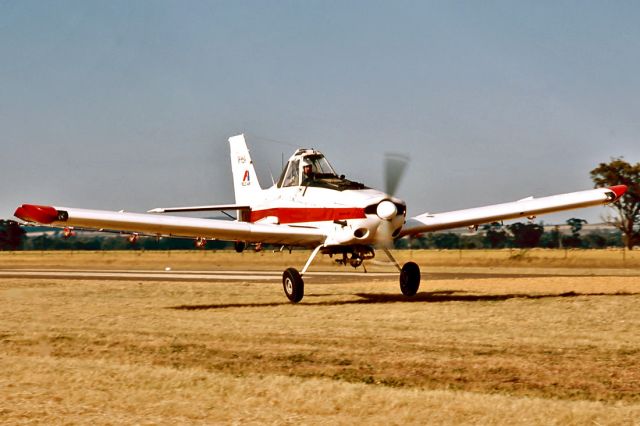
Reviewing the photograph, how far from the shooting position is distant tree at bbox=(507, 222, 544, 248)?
153 meters

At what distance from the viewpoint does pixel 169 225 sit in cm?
2167

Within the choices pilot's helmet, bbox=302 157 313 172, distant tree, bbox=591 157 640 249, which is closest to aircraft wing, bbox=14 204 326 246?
pilot's helmet, bbox=302 157 313 172

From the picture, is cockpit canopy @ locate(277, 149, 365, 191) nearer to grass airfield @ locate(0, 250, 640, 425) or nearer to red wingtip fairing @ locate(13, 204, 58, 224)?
grass airfield @ locate(0, 250, 640, 425)

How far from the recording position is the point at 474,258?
200ft

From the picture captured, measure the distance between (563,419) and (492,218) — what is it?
1708 cm

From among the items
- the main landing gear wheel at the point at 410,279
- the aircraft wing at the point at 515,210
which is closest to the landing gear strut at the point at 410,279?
the main landing gear wheel at the point at 410,279

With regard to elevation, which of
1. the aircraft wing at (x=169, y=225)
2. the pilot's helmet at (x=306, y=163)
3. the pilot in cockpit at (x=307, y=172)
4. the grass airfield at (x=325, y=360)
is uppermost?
the pilot's helmet at (x=306, y=163)

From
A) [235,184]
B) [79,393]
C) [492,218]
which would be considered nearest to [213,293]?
[235,184]

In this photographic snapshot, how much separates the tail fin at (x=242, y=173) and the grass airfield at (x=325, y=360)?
→ 24.9 ft

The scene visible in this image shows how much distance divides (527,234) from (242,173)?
130637mm

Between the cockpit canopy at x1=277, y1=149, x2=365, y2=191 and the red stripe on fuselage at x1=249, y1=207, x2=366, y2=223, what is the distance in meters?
0.74

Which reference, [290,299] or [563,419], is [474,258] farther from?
[563,419]

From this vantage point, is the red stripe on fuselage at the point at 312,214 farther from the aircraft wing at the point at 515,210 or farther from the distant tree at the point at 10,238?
the distant tree at the point at 10,238

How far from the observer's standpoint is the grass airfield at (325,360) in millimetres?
8406
